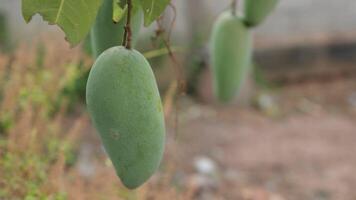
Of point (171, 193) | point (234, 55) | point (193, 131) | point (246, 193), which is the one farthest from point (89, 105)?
point (193, 131)

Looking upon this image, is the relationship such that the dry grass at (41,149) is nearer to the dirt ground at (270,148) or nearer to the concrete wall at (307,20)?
the dirt ground at (270,148)

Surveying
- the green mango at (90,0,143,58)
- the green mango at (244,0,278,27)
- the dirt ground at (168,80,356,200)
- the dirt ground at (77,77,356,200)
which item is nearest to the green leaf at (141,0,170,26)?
the green mango at (90,0,143,58)

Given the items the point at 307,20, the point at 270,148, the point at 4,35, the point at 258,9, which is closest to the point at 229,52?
the point at 258,9

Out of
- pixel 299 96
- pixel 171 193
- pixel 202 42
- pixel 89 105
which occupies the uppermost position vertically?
pixel 89 105

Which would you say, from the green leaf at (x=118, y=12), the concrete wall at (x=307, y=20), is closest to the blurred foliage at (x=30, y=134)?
the green leaf at (x=118, y=12)

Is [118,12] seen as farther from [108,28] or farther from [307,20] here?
[307,20]

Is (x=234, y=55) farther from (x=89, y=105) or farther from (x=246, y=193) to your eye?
(x=246, y=193)
